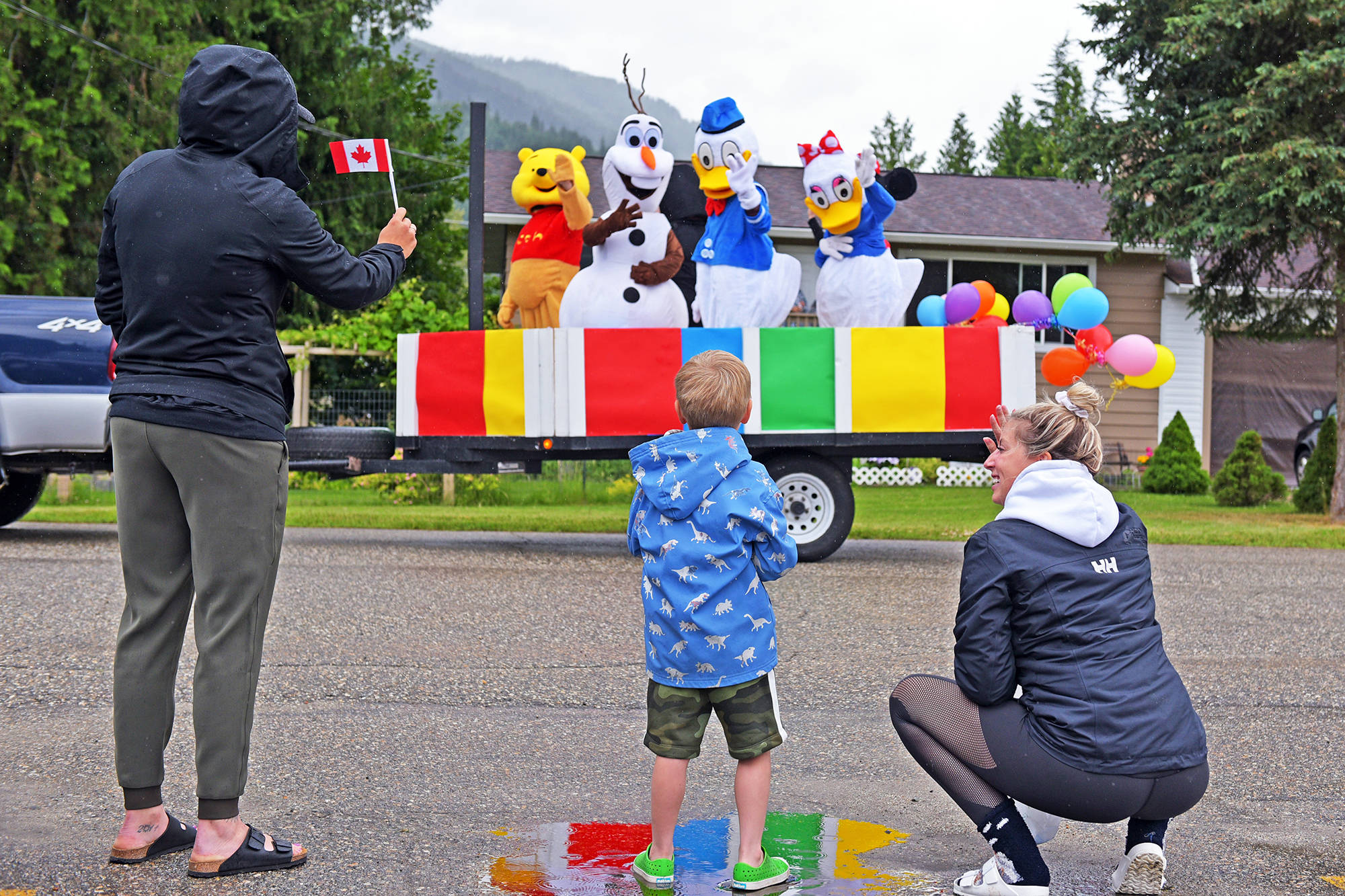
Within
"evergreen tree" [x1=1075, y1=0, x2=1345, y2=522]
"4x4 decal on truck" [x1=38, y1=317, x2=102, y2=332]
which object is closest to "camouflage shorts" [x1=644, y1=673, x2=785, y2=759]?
"4x4 decal on truck" [x1=38, y1=317, x2=102, y2=332]

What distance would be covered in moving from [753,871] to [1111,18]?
1547 cm

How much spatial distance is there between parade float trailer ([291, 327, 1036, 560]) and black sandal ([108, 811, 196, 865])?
633cm

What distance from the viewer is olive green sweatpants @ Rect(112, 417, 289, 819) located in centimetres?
296

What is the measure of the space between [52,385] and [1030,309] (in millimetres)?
8158

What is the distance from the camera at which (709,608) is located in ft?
9.89

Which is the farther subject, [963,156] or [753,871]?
[963,156]

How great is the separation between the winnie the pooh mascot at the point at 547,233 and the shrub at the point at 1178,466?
1160cm

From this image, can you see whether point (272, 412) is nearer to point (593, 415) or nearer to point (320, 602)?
point (320, 602)

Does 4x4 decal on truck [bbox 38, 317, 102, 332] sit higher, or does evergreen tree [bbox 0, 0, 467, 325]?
evergreen tree [bbox 0, 0, 467, 325]

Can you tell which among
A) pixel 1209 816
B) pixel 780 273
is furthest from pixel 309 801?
pixel 780 273

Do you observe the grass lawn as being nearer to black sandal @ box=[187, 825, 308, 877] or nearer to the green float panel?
the green float panel

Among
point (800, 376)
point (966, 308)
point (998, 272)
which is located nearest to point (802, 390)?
point (800, 376)

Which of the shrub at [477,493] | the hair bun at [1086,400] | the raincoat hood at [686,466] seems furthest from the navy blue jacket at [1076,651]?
the shrub at [477,493]

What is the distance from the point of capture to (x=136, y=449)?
298 cm
